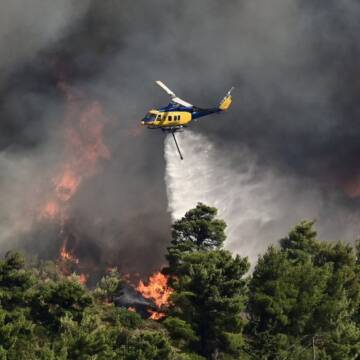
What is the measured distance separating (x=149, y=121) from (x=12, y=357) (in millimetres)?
41502

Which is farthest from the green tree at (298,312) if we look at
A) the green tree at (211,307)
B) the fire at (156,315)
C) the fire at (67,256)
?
the fire at (67,256)

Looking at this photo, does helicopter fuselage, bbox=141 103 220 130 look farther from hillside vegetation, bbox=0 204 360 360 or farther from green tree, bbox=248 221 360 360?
green tree, bbox=248 221 360 360

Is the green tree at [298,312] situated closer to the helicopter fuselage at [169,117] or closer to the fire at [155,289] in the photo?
the helicopter fuselage at [169,117]

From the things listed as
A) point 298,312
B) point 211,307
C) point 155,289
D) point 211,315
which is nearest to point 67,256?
point 155,289

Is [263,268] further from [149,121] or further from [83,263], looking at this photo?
Result: [83,263]

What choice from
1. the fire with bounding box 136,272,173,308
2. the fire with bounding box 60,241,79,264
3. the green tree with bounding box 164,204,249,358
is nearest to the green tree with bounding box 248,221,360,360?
the green tree with bounding box 164,204,249,358

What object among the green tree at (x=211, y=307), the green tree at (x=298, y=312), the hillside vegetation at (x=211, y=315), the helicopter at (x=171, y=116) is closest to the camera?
the hillside vegetation at (x=211, y=315)

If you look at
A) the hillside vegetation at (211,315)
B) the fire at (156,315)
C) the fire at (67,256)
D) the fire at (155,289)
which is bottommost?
the hillside vegetation at (211,315)

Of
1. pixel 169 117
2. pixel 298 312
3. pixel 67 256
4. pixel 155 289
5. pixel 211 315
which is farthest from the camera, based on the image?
pixel 67 256

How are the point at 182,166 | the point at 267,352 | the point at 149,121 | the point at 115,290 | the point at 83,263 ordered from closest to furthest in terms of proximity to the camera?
the point at 267,352, the point at 149,121, the point at 115,290, the point at 182,166, the point at 83,263

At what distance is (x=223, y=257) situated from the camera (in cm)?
8581

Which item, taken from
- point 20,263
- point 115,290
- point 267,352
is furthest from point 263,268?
point 115,290

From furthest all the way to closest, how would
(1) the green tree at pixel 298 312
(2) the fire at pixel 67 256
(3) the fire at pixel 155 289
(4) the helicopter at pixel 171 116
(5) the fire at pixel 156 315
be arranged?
(2) the fire at pixel 67 256 → (3) the fire at pixel 155 289 → (5) the fire at pixel 156 315 → (4) the helicopter at pixel 171 116 → (1) the green tree at pixel 298 312

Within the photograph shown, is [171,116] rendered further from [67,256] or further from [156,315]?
[67,256]
